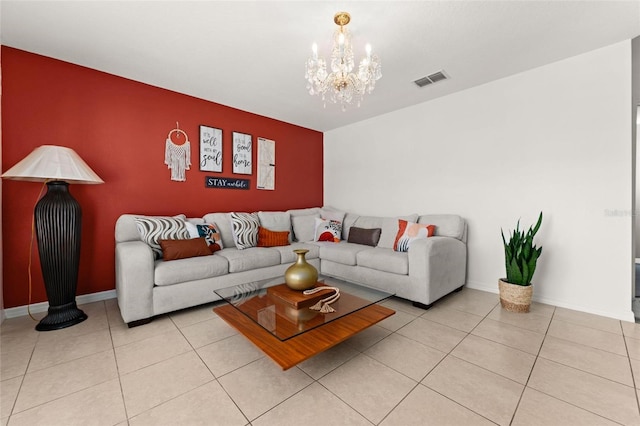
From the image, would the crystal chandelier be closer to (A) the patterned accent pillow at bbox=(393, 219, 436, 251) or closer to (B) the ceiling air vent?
(B) the ceiling air vent

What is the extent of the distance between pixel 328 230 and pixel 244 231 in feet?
4.08

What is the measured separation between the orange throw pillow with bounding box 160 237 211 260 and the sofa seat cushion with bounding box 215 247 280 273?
21cm

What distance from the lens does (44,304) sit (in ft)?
8.39

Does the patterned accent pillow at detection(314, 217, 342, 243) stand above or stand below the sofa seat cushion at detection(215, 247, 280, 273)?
above

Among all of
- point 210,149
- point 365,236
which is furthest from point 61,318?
point 365,236

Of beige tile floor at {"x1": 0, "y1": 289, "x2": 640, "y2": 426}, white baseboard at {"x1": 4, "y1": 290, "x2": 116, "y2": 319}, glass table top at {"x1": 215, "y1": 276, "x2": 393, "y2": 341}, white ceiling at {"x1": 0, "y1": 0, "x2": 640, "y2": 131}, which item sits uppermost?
white ceiling at {"x1": 0, "y1": 0, "x2": 640, "y2": 131}

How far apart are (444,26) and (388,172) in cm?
221

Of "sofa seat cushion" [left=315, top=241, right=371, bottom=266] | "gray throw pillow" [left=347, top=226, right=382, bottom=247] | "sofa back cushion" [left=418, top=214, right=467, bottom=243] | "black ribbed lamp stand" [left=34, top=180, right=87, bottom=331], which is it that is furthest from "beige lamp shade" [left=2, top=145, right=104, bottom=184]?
"sofa back cushion" [left=418, top=214, right=467, bottom=243]

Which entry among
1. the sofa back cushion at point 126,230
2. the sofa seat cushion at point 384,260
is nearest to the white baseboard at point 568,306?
the sofa seat cushion at point 384,260

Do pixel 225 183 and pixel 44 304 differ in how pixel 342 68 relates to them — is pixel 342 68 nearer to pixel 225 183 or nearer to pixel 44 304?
pixel 225 183

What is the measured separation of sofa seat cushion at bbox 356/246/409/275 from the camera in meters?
2.73

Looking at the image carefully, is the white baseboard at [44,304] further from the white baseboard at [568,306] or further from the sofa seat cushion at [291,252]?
the white baseboard at [568,306]

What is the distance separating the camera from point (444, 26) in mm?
2117

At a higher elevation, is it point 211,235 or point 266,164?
point 266,164
